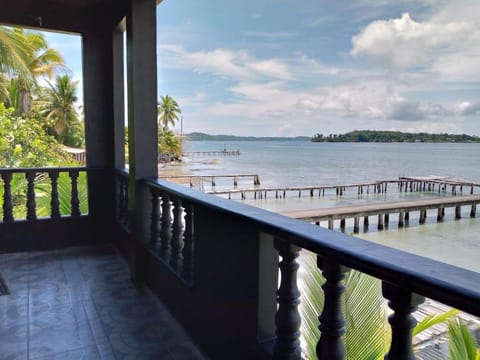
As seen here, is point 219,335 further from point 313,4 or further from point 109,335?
point 313,4

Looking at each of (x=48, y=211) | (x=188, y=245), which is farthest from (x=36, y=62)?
(x=188, y=245)

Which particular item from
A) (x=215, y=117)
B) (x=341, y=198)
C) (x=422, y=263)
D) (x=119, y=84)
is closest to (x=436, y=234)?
(x=341, y=198)

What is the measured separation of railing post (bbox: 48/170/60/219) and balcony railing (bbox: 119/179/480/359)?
185 cm

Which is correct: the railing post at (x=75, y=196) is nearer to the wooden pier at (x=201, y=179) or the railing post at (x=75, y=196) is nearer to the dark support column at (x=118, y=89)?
the dark support column at (x=118, y=89)

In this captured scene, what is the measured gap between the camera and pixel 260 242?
135 centimetres

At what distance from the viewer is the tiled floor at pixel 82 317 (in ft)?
6.41

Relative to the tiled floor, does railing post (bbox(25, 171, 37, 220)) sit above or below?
above

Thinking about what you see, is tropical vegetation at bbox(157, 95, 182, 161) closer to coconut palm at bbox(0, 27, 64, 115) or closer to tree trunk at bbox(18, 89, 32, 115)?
coconut palm at bbox(0, 27, 64, 115)

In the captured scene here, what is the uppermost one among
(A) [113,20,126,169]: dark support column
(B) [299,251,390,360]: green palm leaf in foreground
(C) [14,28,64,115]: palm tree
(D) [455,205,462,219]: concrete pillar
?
(C) [14,28,64,115]: palm tree

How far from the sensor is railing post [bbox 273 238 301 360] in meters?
1.16

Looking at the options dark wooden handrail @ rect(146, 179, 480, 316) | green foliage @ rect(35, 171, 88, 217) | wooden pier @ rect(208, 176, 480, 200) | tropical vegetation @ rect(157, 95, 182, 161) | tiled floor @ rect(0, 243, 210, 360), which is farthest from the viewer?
tropical vegetation @ rect(157, 95, 182, 161)

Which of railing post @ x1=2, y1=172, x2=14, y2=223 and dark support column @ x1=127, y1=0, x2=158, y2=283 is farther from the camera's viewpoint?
railing post @ x1=2, y1=172, x2=14, y2=223

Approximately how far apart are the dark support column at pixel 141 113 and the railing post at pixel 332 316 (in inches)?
81.1

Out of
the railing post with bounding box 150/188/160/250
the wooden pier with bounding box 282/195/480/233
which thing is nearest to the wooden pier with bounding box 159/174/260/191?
the wooden pier with bounding box 282/195/480/233
